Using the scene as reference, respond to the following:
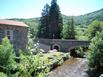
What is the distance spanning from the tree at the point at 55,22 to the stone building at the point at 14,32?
25.9 m

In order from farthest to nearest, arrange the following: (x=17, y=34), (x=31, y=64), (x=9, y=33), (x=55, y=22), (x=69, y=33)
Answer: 1. (x=69, y=33)
2. (x=55, y=22)
3. (x=17, y=34)
4. (x=9, y=33)
5. (x=31, y=64)

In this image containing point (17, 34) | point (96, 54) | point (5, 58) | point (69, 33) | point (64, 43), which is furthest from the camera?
point (69, 33)

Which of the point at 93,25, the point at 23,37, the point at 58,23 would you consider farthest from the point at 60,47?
the point at 23,37

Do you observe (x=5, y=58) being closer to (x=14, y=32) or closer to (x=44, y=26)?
(x=14, y=32)

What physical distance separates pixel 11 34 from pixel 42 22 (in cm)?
3112

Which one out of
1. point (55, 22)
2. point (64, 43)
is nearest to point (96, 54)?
point (64, 43)

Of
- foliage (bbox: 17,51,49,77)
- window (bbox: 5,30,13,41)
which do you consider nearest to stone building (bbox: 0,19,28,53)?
window (bbox: 5,30,13,41)

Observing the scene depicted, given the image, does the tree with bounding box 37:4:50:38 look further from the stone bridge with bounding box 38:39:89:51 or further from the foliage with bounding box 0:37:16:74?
the foliage with bounding box 0:37:16:74

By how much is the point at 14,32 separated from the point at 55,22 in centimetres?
2970

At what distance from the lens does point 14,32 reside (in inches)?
1176

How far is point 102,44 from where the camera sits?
2728 cm

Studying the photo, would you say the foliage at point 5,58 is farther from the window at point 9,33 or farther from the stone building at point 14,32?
the window at point 9,33

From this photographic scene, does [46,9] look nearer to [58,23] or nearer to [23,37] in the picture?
[58,23]

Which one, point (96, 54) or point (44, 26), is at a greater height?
point (44, 26)
